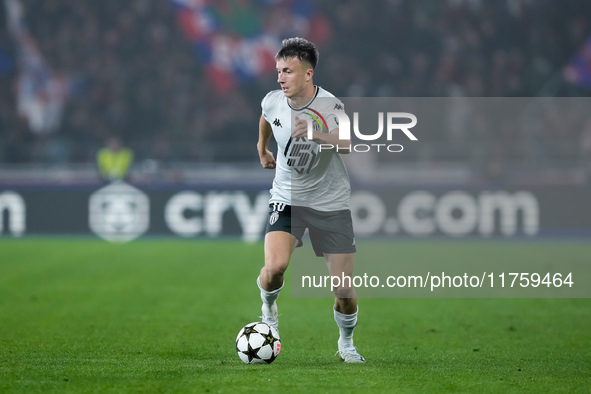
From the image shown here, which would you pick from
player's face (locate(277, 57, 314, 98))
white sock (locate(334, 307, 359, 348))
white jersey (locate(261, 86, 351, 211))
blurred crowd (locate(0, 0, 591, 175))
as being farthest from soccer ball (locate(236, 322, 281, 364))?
blurred crowd (locate(0, 0, 591, 175))

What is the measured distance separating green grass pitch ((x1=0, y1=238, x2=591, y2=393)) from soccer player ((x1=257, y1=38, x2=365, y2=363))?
0.64 meters

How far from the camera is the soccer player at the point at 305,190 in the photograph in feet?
20.4

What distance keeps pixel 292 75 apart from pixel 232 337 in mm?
2742

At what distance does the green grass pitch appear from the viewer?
217 inches

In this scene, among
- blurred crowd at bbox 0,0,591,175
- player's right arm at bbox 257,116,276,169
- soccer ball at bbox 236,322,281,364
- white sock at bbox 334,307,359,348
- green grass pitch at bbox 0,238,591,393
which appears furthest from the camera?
blurred crowd at bbox 0,0,591,175

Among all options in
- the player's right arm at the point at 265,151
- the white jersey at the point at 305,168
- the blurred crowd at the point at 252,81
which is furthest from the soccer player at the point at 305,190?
the blurred crowd at the point at 252,81

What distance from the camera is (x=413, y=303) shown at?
10.7m

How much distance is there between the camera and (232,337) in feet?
25.6

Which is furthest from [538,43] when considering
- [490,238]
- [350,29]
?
[490,238]

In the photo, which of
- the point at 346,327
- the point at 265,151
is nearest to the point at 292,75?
the point at 265,151

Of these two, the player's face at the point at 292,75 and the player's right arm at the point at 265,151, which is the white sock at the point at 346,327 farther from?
the player's face at the point at 292,75

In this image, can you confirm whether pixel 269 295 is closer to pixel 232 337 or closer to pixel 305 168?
pixel 305 168

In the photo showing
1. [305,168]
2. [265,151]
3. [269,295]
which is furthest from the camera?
[265,151]

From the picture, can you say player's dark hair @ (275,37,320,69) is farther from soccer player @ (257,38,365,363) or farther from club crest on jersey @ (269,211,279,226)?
club crest on jersey @ (269,211,279,226)
